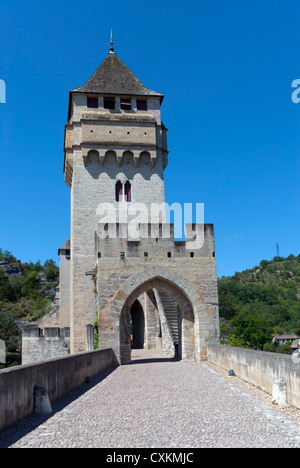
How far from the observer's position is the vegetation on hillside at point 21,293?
1686 inches

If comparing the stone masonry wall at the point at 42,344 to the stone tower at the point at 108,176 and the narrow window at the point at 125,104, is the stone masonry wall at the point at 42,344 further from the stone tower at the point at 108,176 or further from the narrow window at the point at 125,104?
the narrow window at the point at 125,104

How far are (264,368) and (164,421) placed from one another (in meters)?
2.80

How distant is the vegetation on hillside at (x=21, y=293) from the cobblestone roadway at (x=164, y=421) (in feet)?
110

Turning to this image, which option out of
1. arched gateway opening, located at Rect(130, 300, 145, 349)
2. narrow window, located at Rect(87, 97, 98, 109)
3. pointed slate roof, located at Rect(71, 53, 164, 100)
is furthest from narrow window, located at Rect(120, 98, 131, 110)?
arched gateway opening, located at Rect(130, 300, 145, 349)

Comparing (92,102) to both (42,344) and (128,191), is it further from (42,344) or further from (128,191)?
(42,344)

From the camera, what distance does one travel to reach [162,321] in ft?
71.8

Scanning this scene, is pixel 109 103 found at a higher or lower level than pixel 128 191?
higher

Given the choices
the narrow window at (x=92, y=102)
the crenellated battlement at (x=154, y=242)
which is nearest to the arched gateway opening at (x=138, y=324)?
the narrow window at (x=92, y=102)

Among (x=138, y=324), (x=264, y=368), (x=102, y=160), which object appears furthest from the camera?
(x=138, y=324)

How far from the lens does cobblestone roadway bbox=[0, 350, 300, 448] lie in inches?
178

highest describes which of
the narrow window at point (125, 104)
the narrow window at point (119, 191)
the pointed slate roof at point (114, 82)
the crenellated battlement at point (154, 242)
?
the pointed slate roof at point (114, 82)

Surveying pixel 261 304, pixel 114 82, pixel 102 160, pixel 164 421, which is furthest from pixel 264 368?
pixel 261 304
